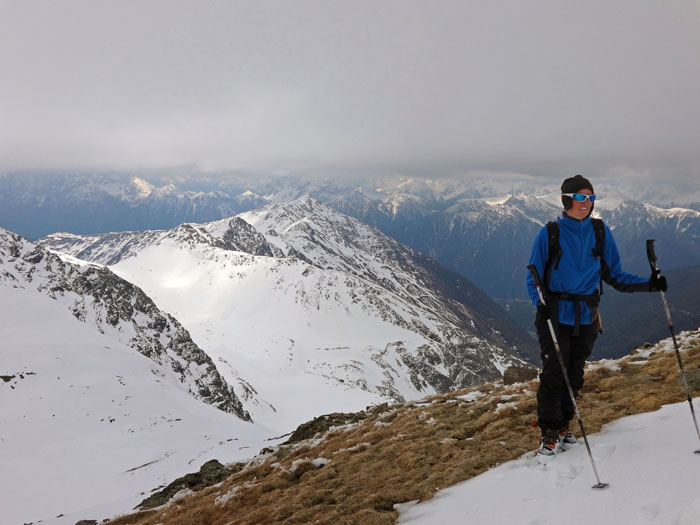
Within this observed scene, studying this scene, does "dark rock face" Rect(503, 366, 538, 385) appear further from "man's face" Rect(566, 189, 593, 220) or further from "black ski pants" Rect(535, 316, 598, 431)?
"man's face" Rect(566, 189, 593, 220)

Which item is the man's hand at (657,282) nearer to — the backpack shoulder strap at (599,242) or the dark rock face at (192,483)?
the backpack shoulder strap at (599,242)

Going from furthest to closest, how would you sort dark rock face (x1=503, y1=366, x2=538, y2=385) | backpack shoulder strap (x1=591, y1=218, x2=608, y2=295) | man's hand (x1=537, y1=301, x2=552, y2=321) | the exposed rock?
the exposed rock < dark rock face (x1=503, y1=366, x2=538, y2=385) < backpack shoulder strap (x1=591, y1=218, x2=608, y2=295) < man's hand (x1=537, y1=301, x2=552, y2=321)

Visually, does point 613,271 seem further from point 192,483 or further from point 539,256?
point 192,483

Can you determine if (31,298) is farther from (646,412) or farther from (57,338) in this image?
(646,412)

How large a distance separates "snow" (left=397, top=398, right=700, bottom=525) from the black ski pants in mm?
707

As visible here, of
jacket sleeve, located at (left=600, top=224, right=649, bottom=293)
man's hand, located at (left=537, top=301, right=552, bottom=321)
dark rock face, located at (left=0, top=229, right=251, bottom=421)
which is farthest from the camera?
dark rock face, located at (left=0, top=229, right=251, bottom=421)

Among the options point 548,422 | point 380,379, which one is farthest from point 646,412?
point 380,379

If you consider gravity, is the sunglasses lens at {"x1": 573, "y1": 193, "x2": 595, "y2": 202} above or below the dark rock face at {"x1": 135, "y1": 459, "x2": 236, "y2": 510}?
above

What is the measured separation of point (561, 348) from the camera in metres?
7.15

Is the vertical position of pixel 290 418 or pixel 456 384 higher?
pixel 290 418

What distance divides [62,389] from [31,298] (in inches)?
1010

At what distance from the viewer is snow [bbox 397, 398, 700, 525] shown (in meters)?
4.55

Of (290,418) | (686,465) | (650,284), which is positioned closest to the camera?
(686,465)

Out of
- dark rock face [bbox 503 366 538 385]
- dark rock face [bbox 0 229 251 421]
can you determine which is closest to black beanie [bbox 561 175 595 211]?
dark rock face [bbox 503 366 538 385]
